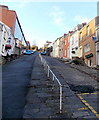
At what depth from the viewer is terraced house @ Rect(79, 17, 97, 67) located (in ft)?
75.2

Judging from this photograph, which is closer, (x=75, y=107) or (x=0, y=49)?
(x=75, y=107)

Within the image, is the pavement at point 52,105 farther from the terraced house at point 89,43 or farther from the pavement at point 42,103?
the terraced house at point 89,43

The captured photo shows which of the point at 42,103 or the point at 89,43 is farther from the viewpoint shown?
the point at 89,43

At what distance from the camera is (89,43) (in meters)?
25.0

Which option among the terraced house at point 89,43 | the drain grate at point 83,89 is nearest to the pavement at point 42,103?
the drain grate at point 83,89

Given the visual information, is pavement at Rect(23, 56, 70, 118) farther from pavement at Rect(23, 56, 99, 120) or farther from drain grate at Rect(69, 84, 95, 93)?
drain grate at Rect(69, 84, 95, 93)

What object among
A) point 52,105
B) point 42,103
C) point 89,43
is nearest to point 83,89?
point 52,105

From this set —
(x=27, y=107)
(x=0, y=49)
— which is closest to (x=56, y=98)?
(x=27, y=107)

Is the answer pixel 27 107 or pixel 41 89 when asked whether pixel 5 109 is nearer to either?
pixel 27 107

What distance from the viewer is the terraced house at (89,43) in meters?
22.9

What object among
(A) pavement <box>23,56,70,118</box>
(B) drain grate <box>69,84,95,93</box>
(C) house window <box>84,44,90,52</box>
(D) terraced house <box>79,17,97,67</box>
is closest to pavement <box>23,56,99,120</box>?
(A) pavement <box>23,56,70,118</box>

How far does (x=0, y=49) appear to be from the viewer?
18.9 m

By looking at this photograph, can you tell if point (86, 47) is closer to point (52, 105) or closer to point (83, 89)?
point (83, 89)

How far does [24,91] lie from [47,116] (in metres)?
2.76
